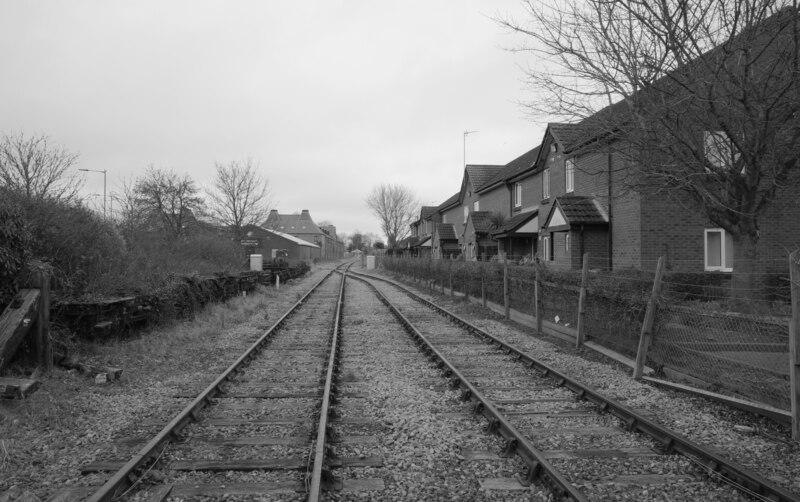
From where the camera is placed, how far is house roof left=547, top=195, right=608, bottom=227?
63.0ft

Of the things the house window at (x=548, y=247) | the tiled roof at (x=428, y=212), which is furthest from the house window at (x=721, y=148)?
the tiled roof at (x=428, y=212)

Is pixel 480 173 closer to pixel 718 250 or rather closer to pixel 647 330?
pixel 718 250

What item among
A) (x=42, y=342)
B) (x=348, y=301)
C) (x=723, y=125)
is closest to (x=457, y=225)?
(x=348, y=301)

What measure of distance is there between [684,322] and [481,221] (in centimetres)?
2658

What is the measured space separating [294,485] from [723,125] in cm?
963

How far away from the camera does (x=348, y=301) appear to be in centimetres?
2202

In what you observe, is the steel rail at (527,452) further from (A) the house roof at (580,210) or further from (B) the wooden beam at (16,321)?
(A) the house roof at (580,210)

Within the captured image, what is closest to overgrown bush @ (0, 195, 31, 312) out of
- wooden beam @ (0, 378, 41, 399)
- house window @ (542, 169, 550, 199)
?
wooden beam @ (0, 378, 41, 399)

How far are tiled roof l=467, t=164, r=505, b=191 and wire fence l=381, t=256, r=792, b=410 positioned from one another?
2509 centimetres

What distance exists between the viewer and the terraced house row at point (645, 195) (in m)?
10.2

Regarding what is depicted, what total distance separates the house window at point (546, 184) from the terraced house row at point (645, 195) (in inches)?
1.9

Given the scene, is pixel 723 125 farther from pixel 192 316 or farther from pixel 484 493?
pixel 192 316

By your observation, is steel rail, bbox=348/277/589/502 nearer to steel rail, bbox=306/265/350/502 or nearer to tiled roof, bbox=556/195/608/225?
steel rail, bbox=306/265/350/502

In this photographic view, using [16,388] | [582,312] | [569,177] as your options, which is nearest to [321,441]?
[16,388]
